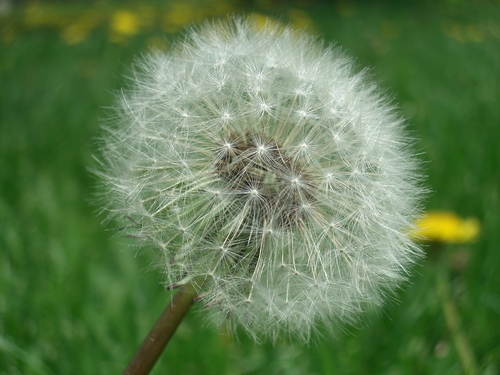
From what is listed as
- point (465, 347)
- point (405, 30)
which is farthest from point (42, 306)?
point (405, 30)

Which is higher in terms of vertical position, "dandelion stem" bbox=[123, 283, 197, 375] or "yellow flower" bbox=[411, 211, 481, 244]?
"yellow flower" bbox=[411, 211, 481, 244]

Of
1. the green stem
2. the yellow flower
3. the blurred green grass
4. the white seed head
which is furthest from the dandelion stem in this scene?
the yellow flower

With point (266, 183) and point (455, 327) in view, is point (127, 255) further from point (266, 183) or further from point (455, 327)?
point (266, 183)

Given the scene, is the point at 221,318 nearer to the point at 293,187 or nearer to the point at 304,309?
the point at 304,309

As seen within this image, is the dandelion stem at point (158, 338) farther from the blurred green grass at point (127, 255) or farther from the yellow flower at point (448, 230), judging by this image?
the yellow flower at point (448, 230)

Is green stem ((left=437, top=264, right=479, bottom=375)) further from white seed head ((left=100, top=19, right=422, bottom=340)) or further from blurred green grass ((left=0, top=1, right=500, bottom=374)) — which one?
white seed head ((left=100, top=19, right=422, bottom=340))

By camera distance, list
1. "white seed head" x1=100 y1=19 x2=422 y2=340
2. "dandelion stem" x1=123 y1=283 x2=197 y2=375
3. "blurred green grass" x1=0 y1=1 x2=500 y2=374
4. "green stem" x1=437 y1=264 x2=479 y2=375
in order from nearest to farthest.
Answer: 1. "dandelion stem" x1=123 y1=283 x2=197 y2=375
2. "white seed head" x1=100 y1=19 x2=422 y2=340
3. "green stem" x1=437 y1=264 x2=479 y2=375
4. "blurred green grass" x1=0 y1=1 x2=500 y2=374
